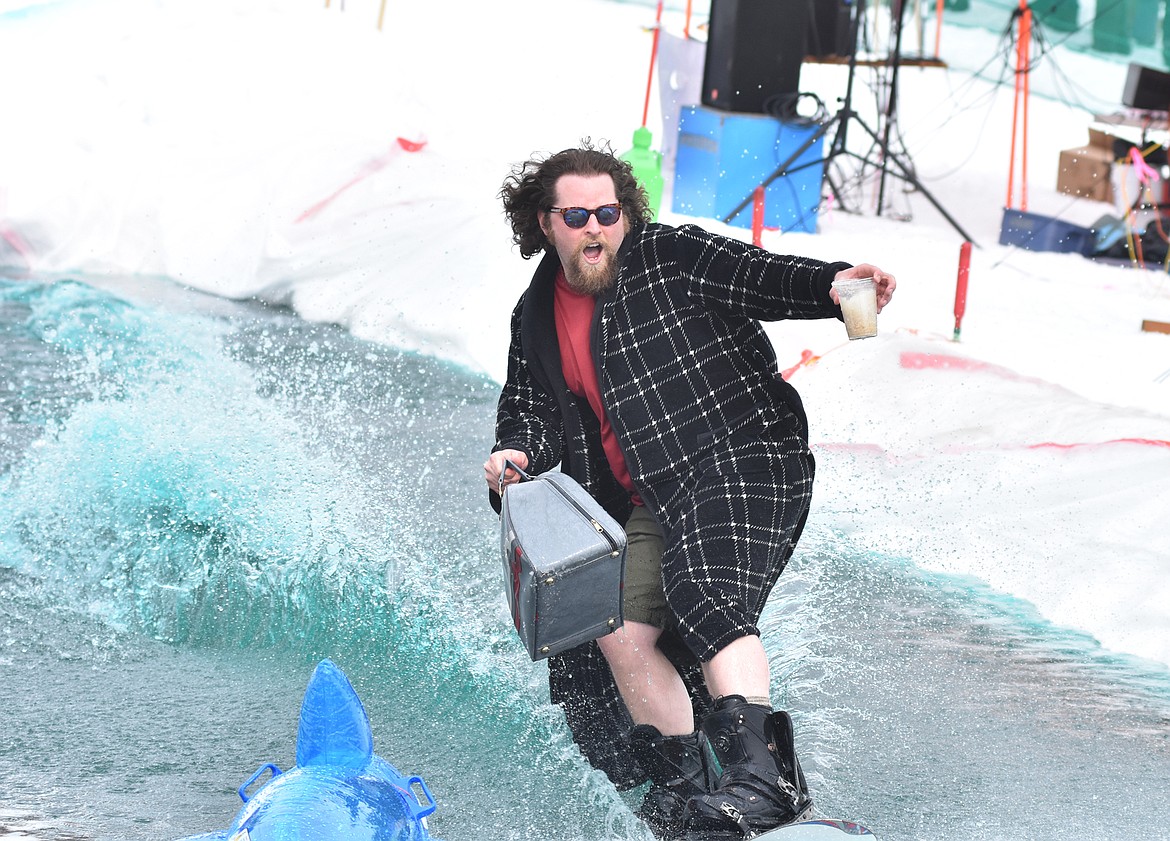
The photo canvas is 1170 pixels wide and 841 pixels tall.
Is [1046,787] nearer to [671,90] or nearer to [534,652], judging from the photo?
[534,652]

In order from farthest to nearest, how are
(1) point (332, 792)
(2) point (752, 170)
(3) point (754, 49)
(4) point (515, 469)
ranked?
(3) point (754, 49) → (2) point (752, 170) → (4) point (515, 469) → (1) point (332, 792)

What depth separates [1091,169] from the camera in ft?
37.3

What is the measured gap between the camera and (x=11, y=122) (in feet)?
30.3

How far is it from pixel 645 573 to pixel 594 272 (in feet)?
2.01

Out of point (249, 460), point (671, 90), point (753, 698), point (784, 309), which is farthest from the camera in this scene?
point (671, 90)

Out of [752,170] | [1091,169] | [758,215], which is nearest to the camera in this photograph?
[758,215]

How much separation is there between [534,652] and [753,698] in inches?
15.5

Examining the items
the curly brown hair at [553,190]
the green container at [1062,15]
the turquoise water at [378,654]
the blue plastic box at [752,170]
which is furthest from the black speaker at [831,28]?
the curly brown hair at [553,190]

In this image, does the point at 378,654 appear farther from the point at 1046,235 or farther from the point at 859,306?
the point at 1046,235

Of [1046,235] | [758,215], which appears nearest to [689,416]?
[758,215]

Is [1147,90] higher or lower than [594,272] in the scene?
higher

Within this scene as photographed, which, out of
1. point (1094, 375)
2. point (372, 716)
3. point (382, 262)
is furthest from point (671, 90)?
point (372, 716)

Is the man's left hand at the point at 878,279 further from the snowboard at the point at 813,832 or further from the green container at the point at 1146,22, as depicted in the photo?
the green container at the point at 1146,22

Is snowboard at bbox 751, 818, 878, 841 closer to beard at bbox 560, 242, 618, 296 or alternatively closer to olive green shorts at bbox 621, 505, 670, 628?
olive green shorts at bbox 621, 505, 670, 628
